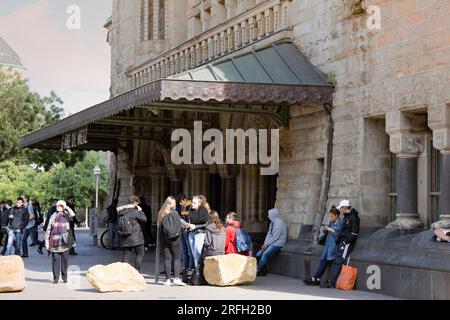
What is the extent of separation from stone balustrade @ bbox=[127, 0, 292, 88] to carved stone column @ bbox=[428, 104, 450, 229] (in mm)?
5370

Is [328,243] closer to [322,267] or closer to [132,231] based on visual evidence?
[322,267]

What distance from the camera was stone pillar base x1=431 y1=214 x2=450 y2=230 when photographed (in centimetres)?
1376

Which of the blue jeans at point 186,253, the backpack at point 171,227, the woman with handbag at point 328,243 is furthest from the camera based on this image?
the blue jeans at point 186,253

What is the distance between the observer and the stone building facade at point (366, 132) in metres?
14.1

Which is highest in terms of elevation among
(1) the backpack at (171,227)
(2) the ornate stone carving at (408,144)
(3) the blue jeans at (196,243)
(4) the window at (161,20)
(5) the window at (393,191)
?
(4) the window at (161,20)

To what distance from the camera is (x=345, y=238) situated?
15.3 m

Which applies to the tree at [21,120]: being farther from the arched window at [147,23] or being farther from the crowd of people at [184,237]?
the crowd of people at [184,237]

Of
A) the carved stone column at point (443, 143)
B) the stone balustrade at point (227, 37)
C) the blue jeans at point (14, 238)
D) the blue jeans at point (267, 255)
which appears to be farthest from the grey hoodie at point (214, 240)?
the blue jeans at point (14, 238)

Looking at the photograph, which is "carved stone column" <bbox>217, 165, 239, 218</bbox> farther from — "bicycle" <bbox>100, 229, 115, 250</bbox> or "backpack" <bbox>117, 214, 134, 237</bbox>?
"backpack" <bbox>117, 214, 134, 237</bbox>

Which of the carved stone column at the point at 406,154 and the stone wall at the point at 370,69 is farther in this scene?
the carved stone column at the point at 406,154

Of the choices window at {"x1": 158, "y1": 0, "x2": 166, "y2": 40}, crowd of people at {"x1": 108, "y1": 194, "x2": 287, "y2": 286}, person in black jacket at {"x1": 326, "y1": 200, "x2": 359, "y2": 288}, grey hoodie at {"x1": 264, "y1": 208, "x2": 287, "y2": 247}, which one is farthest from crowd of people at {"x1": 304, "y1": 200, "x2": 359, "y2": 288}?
window at {"x1": 158, "y1": 0, "x2": 166, "y2": 40}

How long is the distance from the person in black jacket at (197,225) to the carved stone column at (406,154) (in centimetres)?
346

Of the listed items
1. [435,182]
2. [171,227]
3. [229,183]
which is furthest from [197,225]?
[229,183]
